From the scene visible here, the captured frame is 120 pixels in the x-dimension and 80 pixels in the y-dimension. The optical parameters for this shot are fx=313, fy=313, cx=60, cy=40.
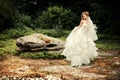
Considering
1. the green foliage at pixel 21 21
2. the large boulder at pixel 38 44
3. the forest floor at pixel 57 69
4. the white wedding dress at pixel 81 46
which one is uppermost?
the green foliage at pixel 21 21

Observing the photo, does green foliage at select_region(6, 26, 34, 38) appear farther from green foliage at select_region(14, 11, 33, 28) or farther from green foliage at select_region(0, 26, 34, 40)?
green foliage at select_region(14, 11, 33, 28)

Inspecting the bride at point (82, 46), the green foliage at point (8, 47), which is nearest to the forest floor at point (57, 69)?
the bride at point (82, 46)

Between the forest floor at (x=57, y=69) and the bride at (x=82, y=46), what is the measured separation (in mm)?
296

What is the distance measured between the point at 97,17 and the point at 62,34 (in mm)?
3560

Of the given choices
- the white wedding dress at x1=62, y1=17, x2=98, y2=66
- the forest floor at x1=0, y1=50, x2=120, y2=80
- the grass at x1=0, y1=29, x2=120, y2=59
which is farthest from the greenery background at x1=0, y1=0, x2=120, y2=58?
the white wedding dress at x1=62, y1=17, x2=98, y2=66

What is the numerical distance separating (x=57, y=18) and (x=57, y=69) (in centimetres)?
1416

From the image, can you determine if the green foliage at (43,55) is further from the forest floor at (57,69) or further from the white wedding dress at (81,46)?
the white wedding dress at (81,46)

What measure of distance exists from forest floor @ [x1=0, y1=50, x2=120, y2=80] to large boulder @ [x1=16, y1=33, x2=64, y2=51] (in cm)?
126

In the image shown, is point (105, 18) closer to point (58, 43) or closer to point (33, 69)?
point (58, 43)

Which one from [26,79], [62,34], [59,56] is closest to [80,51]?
[59,56]

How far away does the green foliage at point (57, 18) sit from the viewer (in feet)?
86.1

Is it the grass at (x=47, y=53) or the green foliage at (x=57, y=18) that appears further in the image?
the green foliage at (x=57, y=18)

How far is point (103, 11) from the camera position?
23875 mm

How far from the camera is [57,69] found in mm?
12633
